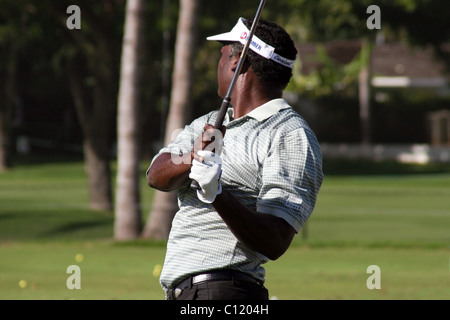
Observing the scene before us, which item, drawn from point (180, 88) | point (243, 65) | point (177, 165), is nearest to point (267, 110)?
point (243, 65)

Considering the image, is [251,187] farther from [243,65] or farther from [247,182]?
[243,65]

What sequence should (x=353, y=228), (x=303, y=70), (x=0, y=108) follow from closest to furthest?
(x=353, y=228) → (x=0, y=108) → (x=303, y=70)

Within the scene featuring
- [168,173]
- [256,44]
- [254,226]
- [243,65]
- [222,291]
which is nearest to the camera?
[254,226]

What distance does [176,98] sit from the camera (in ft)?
57.9

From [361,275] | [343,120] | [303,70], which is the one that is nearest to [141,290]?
[361,275]

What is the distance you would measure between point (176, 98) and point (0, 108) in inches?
1117

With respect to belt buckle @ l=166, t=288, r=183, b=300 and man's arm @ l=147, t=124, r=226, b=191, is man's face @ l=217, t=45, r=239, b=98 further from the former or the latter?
belt buckle @ l=166, t=288, r=183, b=300

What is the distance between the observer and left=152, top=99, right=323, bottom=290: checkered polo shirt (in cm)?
413

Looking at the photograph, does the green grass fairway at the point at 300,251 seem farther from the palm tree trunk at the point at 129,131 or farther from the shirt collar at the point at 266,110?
the shirt collar at the point at 266,110

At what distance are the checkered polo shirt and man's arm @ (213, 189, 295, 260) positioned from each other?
A: 0.07 metres

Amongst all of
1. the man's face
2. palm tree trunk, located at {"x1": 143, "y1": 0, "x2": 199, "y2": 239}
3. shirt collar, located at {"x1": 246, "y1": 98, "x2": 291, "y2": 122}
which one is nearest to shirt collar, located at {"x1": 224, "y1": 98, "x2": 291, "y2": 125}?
shirt collar, located at {"x1": 246, "y1": 98, "x2": 291, "y2": 122}

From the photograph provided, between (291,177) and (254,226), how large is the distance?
32 centimetres

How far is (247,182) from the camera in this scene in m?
4.26
